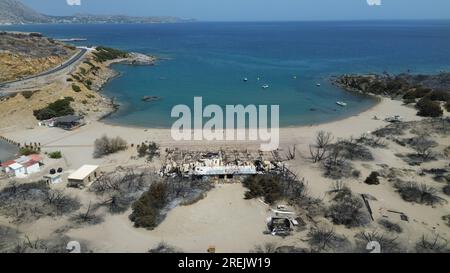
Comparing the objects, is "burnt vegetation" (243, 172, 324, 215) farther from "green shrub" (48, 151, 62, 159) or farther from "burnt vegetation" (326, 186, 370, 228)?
"green shrub" (48, 151, 62, 159)

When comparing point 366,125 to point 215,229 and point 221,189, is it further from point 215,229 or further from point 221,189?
point 215,229

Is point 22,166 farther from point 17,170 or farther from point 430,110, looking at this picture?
point 430,110

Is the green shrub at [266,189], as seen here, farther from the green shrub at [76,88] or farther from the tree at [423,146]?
the green shrub at [76,88]

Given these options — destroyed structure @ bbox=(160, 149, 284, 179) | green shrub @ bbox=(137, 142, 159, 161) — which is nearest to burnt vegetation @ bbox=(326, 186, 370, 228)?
destroyed structure @ bbox=(160, 149, 284, 179)

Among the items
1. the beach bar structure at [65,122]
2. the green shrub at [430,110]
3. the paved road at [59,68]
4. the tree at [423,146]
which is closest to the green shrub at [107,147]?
the beach bar structure at [65,122]
